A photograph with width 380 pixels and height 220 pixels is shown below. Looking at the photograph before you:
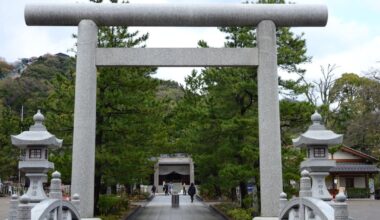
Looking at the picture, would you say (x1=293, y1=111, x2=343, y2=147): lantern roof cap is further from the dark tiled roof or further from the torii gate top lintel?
the dark tiled roof

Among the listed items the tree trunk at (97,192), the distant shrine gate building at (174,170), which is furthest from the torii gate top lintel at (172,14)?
the distant shrine gate building at (174,170)

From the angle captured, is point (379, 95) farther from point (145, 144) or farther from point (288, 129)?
point (145, 144)

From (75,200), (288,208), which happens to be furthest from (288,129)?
(75,200)

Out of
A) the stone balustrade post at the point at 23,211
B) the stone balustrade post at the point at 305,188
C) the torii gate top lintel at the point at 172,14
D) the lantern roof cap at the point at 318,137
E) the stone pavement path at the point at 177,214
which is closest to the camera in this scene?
the stone balustrade post at the point at 23,211

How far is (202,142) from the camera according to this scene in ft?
72.6

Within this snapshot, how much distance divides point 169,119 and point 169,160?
32755 mm

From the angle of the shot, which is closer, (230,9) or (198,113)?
(230,9)

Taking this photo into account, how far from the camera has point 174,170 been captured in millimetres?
60688

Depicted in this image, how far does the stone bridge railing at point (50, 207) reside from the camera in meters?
7.33

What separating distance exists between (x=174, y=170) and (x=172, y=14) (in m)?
48.0

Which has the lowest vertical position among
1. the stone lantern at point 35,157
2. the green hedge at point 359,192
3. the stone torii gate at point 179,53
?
the green hedge at point 359,192

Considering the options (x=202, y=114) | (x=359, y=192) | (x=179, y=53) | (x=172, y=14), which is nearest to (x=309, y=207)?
(x=179, y=53)

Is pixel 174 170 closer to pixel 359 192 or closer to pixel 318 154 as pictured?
pixel 359 192

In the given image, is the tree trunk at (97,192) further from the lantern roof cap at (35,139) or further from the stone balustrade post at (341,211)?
the stone balustrade post at (341,211)
